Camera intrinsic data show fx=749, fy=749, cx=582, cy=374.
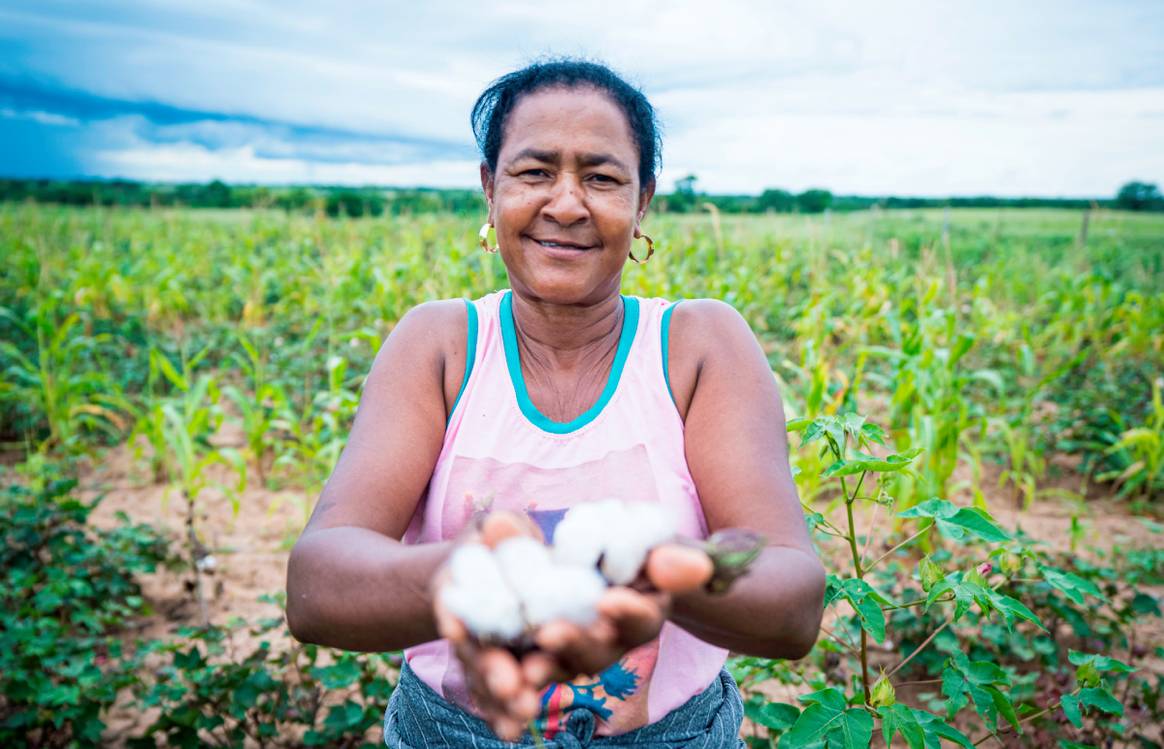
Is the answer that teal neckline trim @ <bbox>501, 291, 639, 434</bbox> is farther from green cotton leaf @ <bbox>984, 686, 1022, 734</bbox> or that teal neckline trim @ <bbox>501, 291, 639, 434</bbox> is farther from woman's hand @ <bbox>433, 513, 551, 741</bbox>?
green cotton leaf @ <bbox>984, 686, 1022, 734</bbox>

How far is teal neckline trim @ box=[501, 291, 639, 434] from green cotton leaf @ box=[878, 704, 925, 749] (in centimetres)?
62

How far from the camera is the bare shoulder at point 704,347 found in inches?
48.3

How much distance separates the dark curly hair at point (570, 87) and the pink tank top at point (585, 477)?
1.29 feet

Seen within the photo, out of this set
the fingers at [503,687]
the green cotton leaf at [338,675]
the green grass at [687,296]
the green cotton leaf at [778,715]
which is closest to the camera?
the fingers at [503,687]

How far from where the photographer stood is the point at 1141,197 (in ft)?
72.8

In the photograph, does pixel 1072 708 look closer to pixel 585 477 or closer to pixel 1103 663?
pixel 1103 663

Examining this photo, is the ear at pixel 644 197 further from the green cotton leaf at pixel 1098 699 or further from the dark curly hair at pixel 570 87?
the green cotton leaf at pixel 1098 699

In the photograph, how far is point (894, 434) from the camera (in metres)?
3.39

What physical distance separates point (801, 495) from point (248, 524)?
8.01ft

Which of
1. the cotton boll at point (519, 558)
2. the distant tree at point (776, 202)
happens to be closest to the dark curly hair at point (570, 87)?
the cotton boll at point (519, 558)

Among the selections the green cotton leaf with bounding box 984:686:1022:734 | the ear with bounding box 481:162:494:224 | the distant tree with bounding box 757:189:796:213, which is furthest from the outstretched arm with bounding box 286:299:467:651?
the distant tree with bounding box 757:189:796:213

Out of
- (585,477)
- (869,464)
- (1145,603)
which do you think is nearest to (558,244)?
(585,477)

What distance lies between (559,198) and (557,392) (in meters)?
0.32

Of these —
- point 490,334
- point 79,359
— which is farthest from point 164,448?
point 490,334
